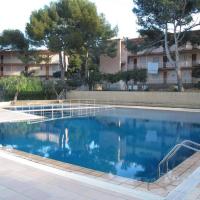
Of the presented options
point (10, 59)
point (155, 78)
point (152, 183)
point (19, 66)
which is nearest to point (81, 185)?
point (152, 183)

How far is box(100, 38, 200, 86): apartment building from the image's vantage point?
34.2 m

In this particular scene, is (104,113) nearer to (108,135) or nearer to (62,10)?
(108,135)

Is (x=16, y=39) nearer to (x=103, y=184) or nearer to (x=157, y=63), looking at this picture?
(x=157, y=63)

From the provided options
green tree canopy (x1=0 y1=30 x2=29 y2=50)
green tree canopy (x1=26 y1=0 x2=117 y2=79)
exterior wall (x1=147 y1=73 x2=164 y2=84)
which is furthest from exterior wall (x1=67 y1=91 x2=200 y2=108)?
green tree canopy (x1=0 y1=30 x2=29 y2=50)

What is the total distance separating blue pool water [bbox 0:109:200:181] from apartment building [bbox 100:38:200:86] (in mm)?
15228

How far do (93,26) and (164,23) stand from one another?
8.43 metres

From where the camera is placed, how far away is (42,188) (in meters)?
4.74

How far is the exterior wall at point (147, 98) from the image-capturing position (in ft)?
79.9

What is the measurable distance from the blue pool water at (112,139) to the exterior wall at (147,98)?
4.45m

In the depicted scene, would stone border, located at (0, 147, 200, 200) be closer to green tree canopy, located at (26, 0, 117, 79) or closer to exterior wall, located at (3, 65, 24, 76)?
green tree canopy, located at (26, 0, 117, 79)

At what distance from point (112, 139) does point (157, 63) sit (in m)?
24.2

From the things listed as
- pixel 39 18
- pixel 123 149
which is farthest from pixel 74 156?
pixel 39 18

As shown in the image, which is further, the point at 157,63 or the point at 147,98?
the point at 157,63

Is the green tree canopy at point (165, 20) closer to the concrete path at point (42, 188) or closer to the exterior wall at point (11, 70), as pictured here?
the concrete path at point (42, 188)
